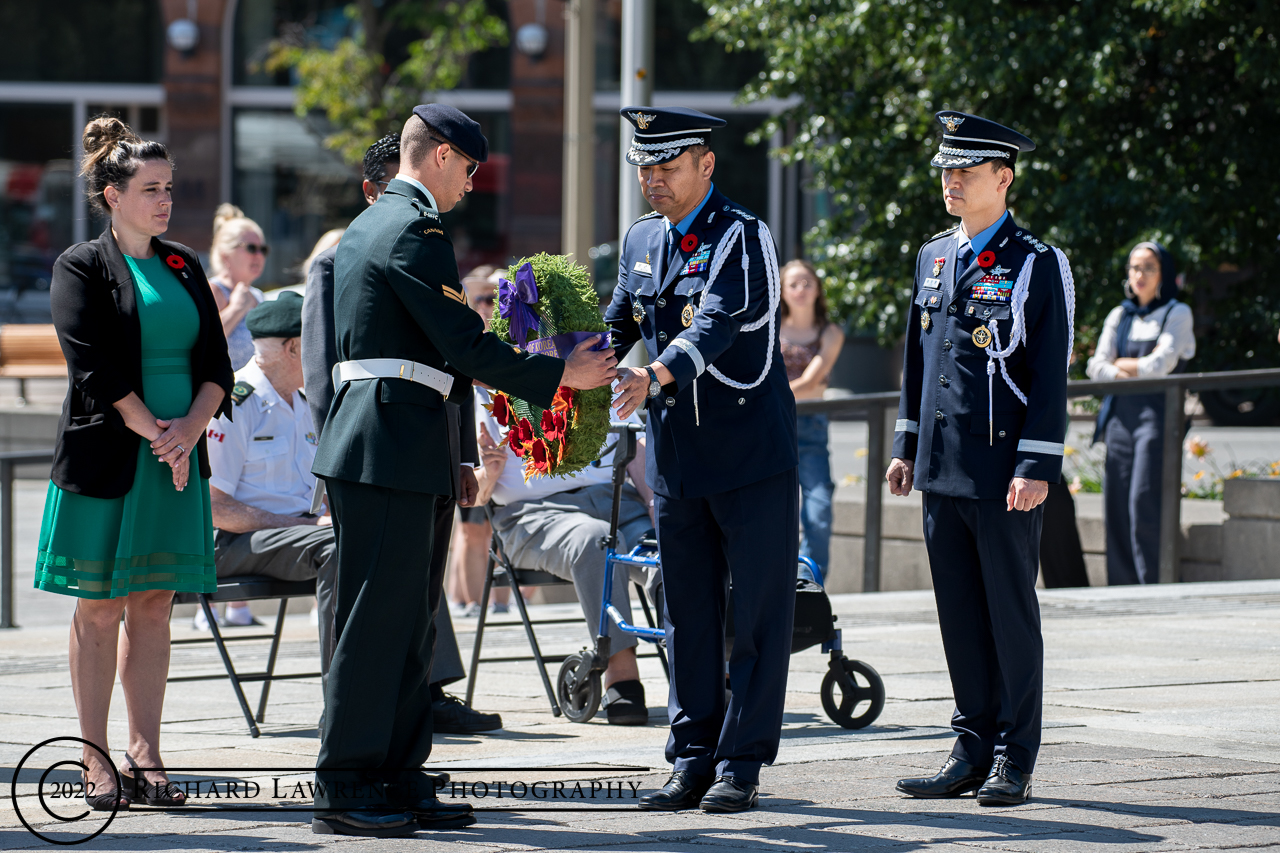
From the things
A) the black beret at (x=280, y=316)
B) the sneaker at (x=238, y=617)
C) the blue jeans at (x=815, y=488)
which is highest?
the black beret at (x=280, y=316)

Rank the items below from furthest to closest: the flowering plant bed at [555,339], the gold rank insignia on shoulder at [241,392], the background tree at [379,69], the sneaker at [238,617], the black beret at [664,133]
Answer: the background tree at [379,69], the sneaker at [238,617], the gold rank insignia on shoulder at [241,392], the flowering plant bed at [555,339], the black beret at [664,133]

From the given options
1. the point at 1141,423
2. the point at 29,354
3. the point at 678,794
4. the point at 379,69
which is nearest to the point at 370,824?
the point at 678,794

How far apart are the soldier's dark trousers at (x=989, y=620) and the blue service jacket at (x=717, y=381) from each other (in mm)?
527

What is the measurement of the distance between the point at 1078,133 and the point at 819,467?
375cm

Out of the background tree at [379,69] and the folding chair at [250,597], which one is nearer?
the folding chair at [250,597]

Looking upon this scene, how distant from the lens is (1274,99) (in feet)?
39.4

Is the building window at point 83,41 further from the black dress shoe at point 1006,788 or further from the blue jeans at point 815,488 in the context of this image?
the black dress shoe at point 1006,788

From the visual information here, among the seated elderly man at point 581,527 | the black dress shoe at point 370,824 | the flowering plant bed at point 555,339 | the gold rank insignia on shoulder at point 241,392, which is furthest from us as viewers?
the gold rank insignia on shoulder at point 241,392

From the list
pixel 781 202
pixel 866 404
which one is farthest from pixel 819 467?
pixel 781 202

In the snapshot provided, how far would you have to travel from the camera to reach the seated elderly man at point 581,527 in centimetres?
671

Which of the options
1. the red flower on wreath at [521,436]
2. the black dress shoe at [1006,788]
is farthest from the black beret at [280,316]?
the black dress shoe at [1006,788]

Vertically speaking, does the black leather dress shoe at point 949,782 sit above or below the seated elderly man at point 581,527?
below

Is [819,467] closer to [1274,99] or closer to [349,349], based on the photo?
[1274,99]

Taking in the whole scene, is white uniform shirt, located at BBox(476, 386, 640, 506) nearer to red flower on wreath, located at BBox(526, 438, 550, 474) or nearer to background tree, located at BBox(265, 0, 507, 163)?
red flower on wreath, located at BBox(526, 438, 550, 474)
